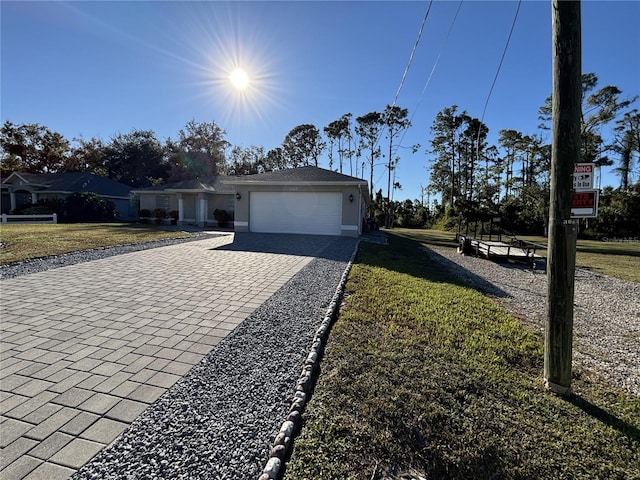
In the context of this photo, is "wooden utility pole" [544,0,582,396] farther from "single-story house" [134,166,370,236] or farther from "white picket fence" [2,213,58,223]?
"white picket fence" [2,213,58,223]

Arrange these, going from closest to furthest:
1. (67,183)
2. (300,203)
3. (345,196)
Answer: (345,196) → (300,203) → (67,183)

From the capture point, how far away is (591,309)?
5.42m

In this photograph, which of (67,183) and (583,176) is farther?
(67,183)

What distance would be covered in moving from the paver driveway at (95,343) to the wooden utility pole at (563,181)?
3.33 meters

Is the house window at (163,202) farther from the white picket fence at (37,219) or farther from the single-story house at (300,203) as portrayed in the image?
the single-story house at (300,203)

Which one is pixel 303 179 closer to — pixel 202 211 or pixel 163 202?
pixel 202 211

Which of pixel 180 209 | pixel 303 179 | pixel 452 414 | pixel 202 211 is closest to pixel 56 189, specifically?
pixel 180 209

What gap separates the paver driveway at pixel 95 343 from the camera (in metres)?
1.88

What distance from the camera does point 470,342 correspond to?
11.7 feet

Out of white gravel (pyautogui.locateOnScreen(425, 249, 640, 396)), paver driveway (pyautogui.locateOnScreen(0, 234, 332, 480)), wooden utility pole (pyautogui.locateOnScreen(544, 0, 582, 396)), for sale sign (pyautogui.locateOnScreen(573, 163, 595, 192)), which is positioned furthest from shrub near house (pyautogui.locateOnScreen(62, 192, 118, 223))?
for sale sign (pyautogui.locateOnScreen(573, 163, 595, 192))

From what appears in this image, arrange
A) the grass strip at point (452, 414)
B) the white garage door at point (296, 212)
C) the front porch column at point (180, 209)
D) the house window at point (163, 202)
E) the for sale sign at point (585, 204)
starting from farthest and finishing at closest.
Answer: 1. the house window at point (163, 202)
2. the front porch column at point (180, 209)
3. the white garage door at point (296, 212)
4. the for sale sign at point (585, 204)
5. the grass strip at point (452, 414)

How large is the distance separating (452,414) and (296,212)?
498 inches

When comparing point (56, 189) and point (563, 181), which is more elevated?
point (56, 189)

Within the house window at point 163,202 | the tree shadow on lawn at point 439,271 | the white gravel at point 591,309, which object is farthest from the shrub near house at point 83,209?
the white gravel at point 591,309
